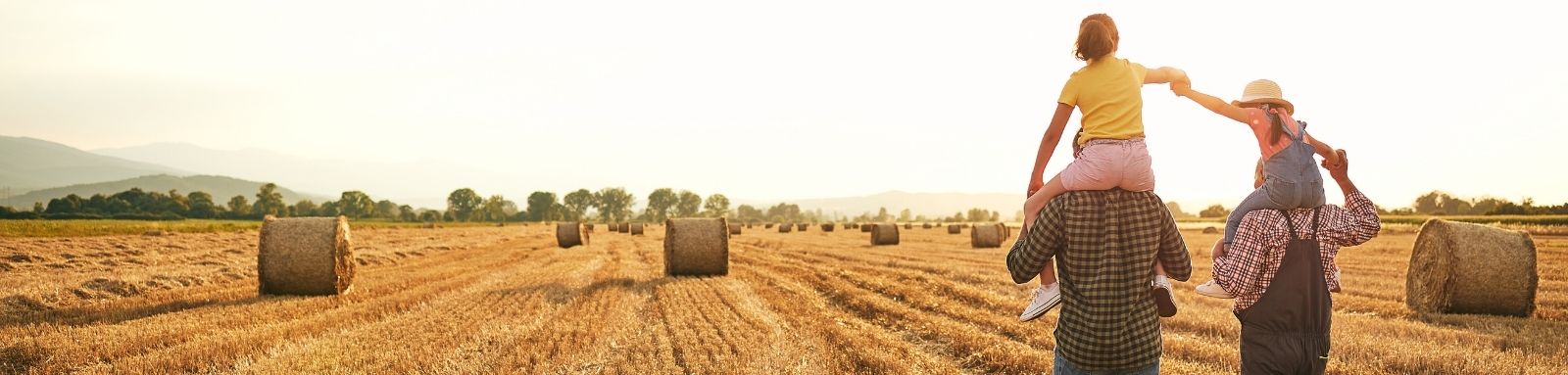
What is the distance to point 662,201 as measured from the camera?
497ft

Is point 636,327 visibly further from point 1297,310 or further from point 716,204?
point 716,204

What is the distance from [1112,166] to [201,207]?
6947 centimetres

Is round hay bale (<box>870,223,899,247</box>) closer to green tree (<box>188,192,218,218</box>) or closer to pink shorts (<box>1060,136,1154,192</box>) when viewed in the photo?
pink shorts (<box>1060,136,1154,192</box>)

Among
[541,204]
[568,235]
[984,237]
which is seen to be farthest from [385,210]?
[984,237]

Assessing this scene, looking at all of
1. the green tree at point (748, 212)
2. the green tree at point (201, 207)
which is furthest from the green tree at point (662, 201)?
the green tree at point (201, 207)

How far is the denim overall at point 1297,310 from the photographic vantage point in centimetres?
323

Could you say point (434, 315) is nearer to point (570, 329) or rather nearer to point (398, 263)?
point (570, 329)

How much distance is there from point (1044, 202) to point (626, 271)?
12931mm

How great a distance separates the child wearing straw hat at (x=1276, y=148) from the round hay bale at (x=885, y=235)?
25.9 m

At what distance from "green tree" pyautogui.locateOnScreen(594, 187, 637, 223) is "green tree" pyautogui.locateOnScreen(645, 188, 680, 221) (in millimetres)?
5584

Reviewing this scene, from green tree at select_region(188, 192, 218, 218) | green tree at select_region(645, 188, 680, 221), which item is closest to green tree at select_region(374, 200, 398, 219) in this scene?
green tree at select_region(188, 192, 218, 218)

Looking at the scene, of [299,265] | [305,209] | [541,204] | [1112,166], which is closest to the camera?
[1112,166]

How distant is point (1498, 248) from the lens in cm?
988

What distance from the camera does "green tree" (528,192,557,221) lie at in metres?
135
